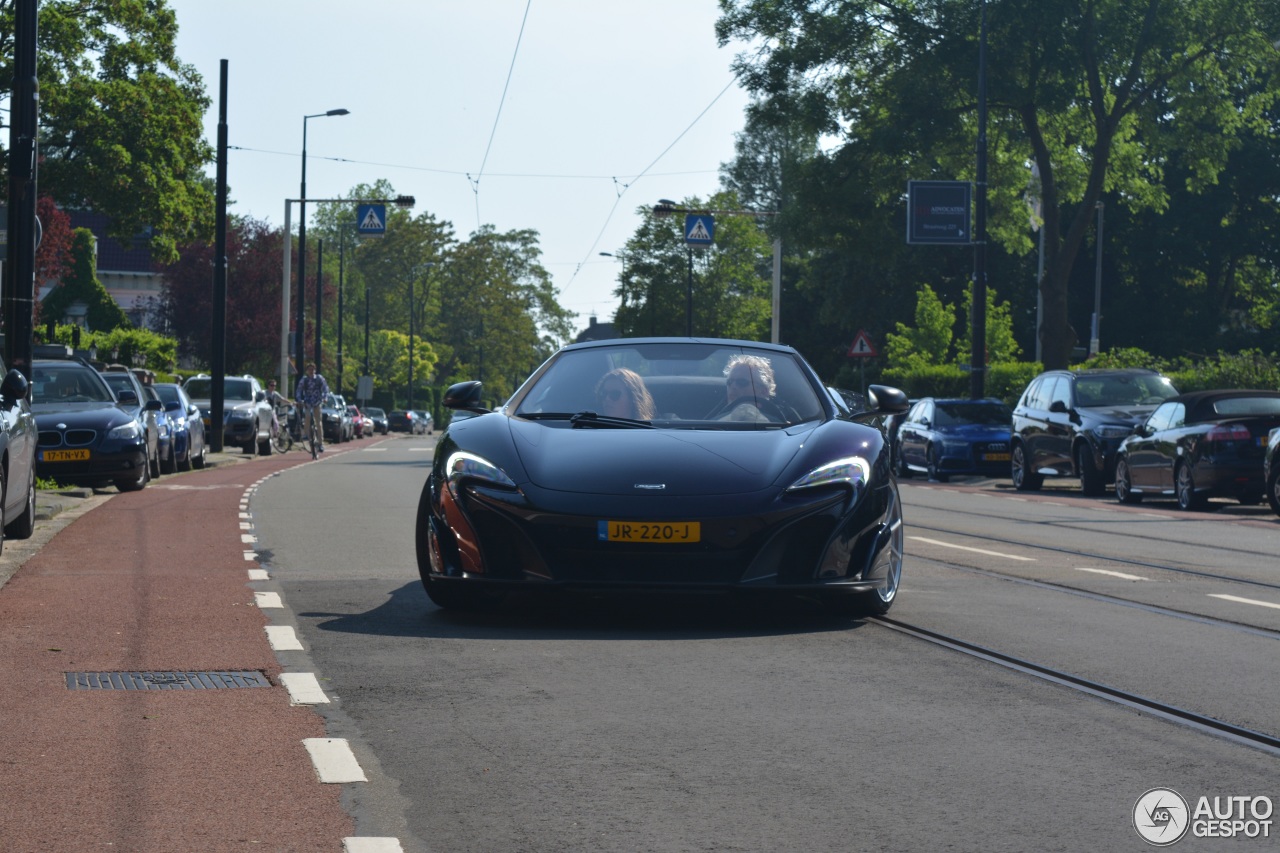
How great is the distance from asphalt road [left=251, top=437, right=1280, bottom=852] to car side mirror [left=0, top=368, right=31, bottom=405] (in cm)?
218

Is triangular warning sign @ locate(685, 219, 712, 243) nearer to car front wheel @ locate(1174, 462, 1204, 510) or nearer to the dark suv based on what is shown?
the dark suv

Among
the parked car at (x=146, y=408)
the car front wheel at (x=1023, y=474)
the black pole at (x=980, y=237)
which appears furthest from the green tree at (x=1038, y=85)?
the parked car at (x=146, y=408)

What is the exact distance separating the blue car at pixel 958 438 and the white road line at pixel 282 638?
75.9 ft

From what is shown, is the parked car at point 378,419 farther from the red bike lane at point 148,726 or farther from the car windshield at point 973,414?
the red bike lane at point 148,726

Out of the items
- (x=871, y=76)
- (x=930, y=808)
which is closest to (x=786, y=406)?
(x=930, y=808)

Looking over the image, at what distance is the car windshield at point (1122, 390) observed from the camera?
26594 millimetres

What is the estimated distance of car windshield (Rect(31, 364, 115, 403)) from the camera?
69.8 ft

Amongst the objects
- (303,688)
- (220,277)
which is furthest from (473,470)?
(220,277)

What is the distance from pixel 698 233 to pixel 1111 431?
32.0m

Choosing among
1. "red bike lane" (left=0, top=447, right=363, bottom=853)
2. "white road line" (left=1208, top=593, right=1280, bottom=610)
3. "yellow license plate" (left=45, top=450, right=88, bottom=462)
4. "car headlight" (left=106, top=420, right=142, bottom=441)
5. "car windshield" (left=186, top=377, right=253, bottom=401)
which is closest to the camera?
"red bike lane" (left=0, top=447, right=363, bottom=853)

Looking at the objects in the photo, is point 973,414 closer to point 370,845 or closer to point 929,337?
point 929,337

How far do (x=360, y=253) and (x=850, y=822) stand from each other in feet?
415

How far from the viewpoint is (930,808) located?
5047 mm

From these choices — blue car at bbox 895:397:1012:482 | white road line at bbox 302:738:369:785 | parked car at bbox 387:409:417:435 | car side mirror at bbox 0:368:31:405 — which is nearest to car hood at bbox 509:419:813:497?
white road line at bbox 302:738:369:785
